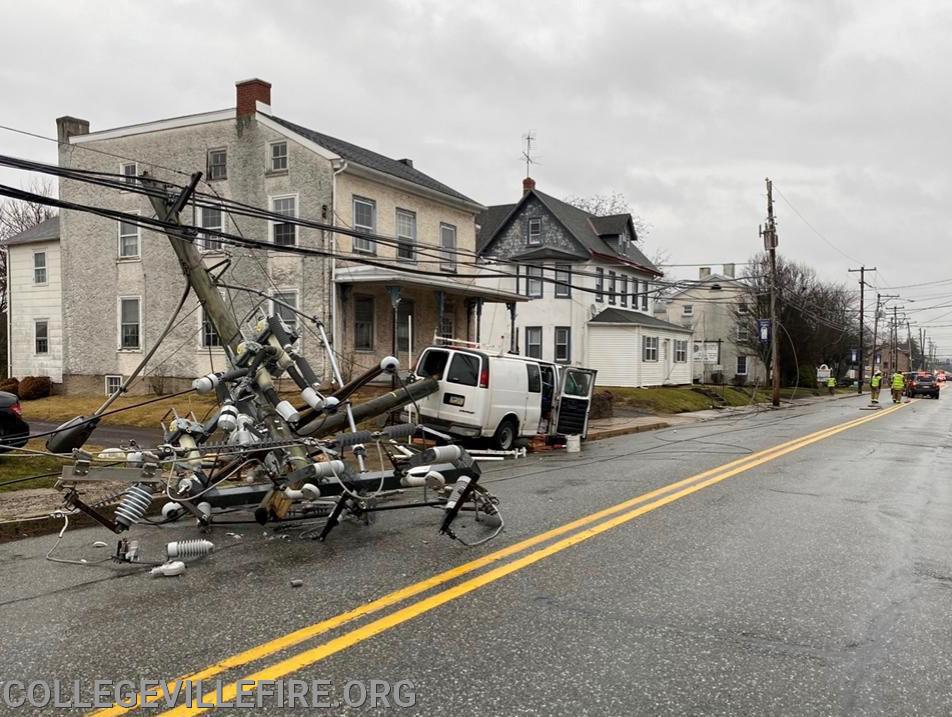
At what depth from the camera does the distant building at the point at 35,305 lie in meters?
30.2

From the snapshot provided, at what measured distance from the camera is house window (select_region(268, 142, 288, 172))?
23.8m

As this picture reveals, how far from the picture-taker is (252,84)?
80.3 feet

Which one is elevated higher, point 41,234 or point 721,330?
point 41,234

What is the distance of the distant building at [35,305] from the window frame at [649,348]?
27043 mm

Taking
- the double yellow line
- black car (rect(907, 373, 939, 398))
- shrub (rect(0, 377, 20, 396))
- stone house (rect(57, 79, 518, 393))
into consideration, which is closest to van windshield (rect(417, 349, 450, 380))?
stone house (rect(57, 79, 518, 393))

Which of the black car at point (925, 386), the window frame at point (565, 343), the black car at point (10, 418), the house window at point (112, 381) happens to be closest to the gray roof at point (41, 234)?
the house window at point (112, 381)

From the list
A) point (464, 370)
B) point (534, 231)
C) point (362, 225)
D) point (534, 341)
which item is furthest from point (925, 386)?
point (464, 370)

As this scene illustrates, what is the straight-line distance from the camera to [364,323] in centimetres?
2436

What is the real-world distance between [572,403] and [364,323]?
31.5 ft

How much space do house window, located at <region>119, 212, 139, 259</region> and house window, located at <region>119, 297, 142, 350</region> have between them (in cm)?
159

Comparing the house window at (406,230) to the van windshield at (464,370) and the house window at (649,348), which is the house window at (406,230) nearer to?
the van windshield at (464,370)

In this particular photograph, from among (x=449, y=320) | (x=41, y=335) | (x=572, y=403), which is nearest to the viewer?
(x=572, y=403)

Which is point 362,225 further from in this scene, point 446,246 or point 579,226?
point 579,226

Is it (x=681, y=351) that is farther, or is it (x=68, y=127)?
(x=681, y=351)
